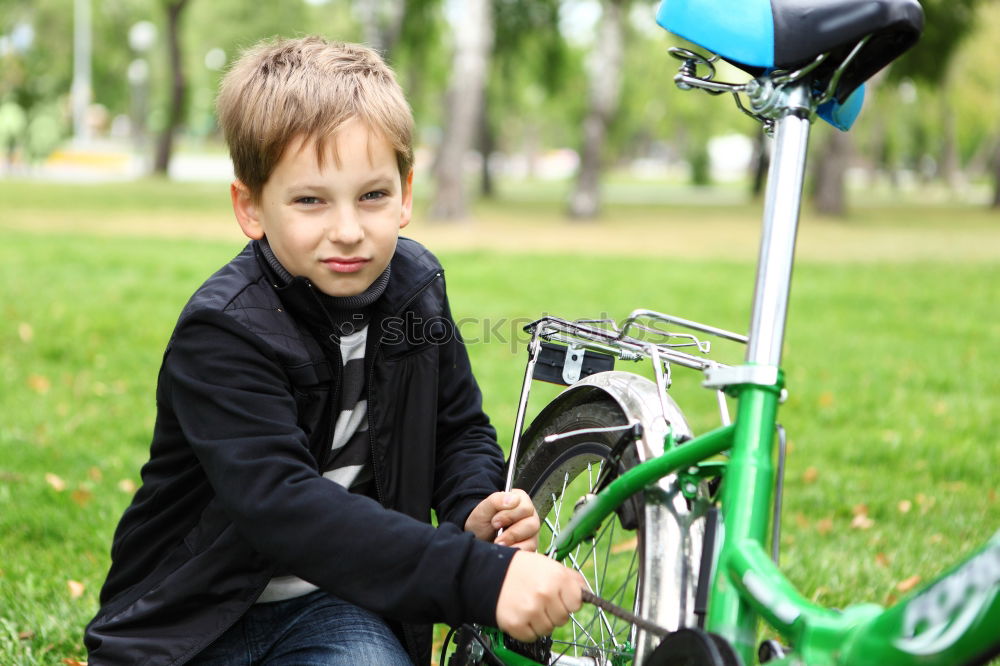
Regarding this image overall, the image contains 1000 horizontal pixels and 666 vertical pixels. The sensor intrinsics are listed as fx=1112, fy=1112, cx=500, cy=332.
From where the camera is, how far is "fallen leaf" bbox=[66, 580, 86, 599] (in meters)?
2.94

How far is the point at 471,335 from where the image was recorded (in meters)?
7.10

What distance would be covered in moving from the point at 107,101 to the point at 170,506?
57.4 metres

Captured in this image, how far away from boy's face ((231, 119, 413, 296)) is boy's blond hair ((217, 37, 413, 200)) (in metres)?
0.02

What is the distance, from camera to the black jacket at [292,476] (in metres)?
1.65

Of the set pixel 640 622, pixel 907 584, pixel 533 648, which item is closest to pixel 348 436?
pixel 533 648

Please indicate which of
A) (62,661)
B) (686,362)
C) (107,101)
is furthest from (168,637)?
(107,101)

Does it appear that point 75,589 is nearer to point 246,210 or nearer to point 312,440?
point 312,440

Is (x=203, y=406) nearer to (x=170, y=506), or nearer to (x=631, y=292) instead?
(x=170, y=506)

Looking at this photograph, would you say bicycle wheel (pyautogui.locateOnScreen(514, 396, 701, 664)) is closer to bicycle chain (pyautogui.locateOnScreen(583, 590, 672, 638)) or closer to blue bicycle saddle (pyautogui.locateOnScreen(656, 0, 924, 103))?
bicycle chain (pyautogui.locateOnScreen(583, 590, 672, 638))

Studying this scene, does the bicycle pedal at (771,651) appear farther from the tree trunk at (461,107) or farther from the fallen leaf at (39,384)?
the tree trunk at (461,107)

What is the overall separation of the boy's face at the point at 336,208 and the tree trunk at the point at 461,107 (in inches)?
527

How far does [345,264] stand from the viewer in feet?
6.42

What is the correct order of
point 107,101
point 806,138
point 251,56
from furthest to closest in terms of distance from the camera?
point 107,101
point 251,56
point 806,138

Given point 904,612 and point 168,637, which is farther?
point 168,637
